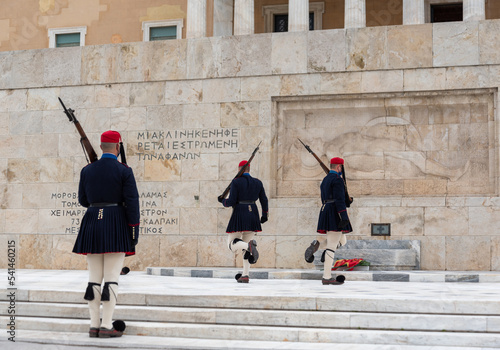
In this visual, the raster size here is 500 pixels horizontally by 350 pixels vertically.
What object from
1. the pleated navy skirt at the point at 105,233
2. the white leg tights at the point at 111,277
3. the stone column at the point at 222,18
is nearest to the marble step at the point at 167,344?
the white leg tights at the point at 111,277

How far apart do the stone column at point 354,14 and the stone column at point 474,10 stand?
Result: 316cm

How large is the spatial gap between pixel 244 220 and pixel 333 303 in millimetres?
3570

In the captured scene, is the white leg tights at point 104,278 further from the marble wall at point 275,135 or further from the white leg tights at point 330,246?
the marble wall at point 275,135

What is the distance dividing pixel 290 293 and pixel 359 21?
1370 cm

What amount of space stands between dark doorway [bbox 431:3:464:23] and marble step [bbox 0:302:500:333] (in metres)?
23.4

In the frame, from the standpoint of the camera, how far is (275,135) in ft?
55.6

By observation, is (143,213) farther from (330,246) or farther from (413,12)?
(413,12)

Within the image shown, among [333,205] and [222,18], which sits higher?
[222,18]

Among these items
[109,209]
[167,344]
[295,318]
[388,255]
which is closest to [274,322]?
[295,318]

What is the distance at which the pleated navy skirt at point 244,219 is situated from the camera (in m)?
12.3

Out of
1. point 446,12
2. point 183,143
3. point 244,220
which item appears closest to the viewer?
point 244,220

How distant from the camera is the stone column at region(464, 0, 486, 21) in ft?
Answer: 65.8

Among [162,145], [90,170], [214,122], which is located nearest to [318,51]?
[214,122]

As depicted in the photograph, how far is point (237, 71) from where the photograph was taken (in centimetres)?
1723
